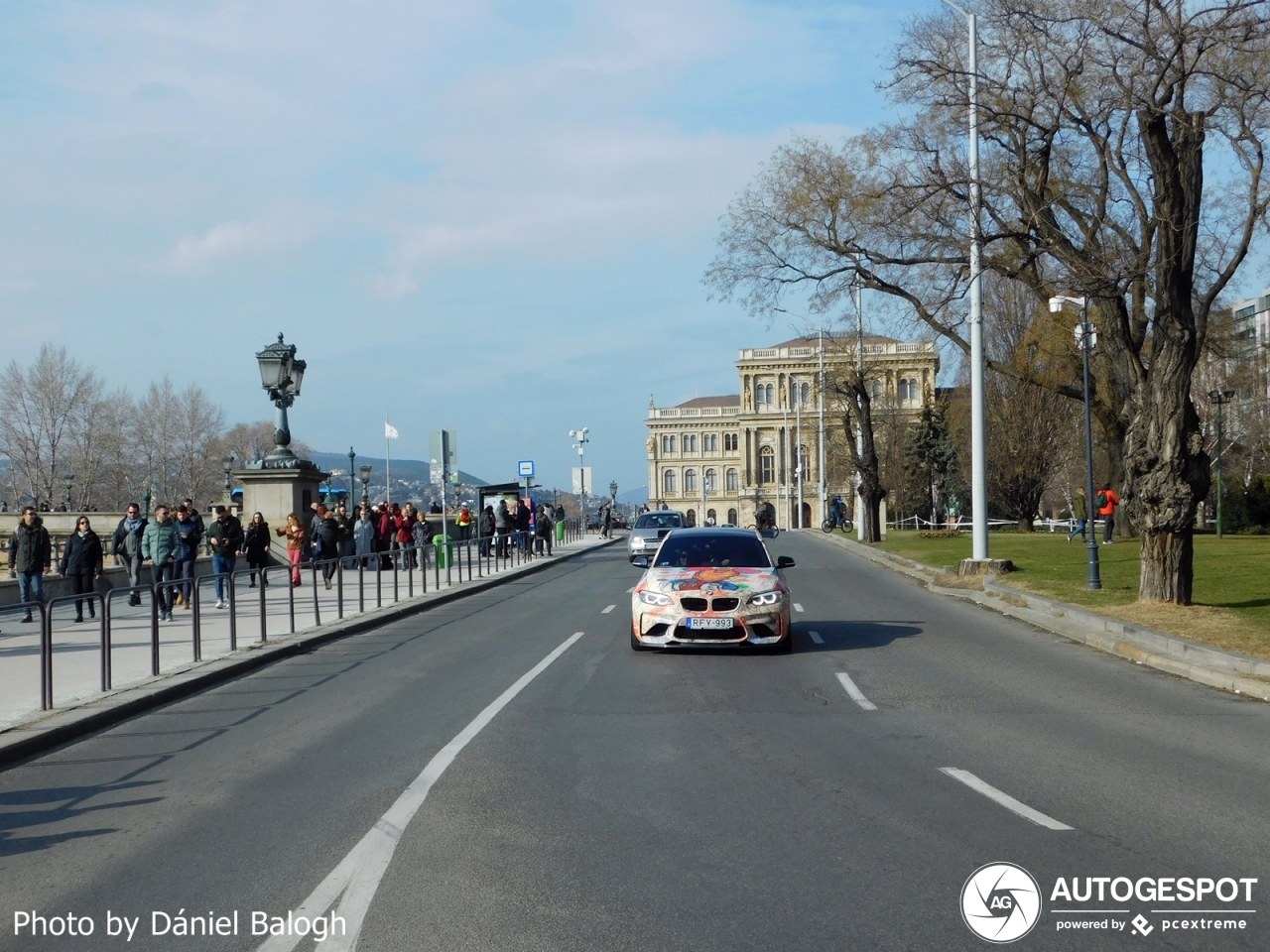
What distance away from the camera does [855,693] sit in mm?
12031

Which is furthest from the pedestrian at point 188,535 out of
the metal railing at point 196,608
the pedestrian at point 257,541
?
the pedestrian at point 257,541

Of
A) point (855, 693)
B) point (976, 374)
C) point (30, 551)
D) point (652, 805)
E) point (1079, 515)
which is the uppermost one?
point (976, 374)

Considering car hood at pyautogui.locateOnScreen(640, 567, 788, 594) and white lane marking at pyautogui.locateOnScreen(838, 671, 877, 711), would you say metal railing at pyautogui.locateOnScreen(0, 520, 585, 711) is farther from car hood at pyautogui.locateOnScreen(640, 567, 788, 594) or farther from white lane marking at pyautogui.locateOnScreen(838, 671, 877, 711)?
white lane marking at pyautogui.locateOnScreen(838, 671, 877, 711)

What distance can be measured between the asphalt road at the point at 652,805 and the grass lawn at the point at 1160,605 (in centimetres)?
253

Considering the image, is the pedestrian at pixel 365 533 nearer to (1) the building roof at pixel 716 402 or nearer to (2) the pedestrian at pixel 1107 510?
(2) the pedestrian at pixel 1107 510

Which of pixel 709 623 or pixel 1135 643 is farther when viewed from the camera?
pixel 1135 643

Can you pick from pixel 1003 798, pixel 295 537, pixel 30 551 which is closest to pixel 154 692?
pixel 1003 798

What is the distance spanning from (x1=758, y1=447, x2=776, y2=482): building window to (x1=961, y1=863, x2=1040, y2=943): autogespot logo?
5599 inches

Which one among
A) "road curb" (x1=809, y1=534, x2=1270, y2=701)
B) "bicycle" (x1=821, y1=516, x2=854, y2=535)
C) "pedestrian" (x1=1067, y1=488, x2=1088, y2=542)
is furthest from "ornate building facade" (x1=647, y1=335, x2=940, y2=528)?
"road curb" (x1=809, y1=534, x2=1270, y2=701)

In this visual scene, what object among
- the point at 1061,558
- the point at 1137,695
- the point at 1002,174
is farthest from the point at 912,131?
the point at 1137,695

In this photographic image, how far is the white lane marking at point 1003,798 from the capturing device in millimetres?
6902

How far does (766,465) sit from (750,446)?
3.26 meters

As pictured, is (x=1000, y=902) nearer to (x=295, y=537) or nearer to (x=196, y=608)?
(x=196, y=608)

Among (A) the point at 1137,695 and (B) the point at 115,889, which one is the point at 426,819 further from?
(A) the point at 1137,695
